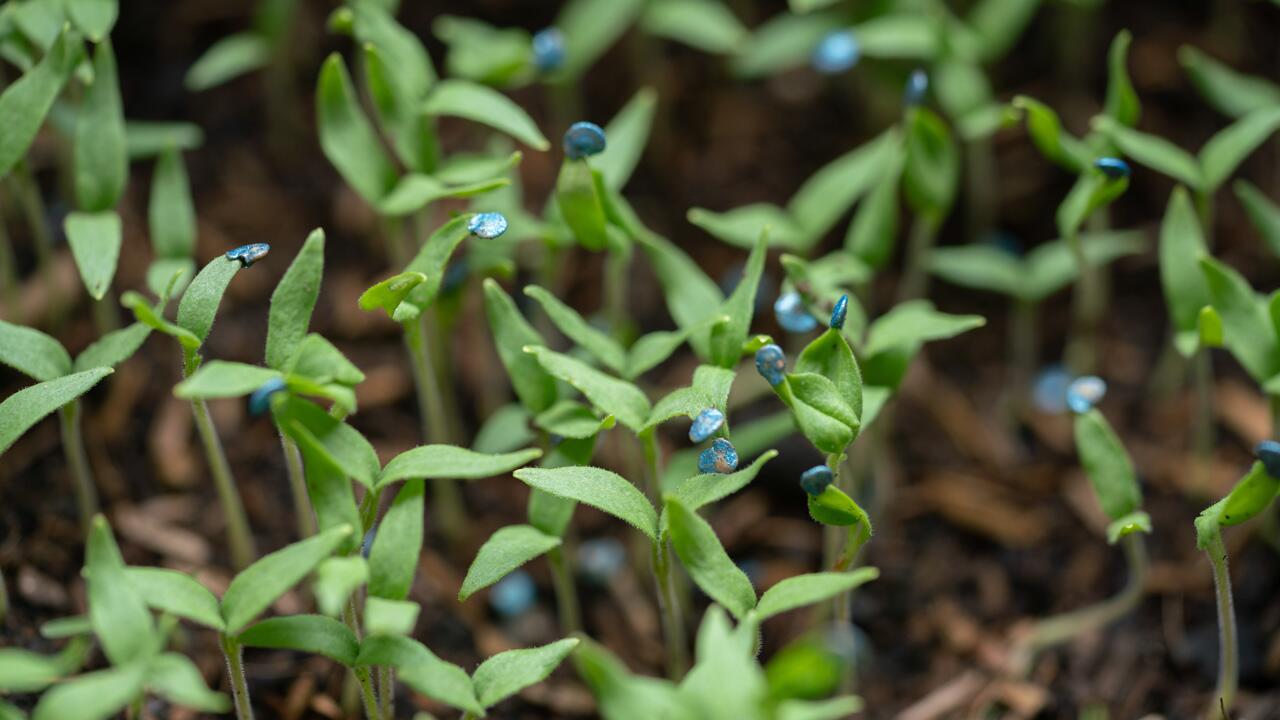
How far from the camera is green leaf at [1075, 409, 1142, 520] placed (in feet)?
5.74

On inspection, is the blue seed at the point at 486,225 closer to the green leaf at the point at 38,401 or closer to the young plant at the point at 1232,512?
the green leaf at the point at 38,401

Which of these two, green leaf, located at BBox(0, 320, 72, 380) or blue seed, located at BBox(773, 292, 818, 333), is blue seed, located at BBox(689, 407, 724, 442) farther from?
green leaf, located at BBox(0, 320, 72, 380)

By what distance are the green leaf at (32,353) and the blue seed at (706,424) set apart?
0.85m

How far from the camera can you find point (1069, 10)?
9.13 feet

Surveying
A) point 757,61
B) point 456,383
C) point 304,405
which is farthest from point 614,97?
point 304,405

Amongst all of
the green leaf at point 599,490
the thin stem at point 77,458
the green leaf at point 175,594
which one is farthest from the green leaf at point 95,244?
the green leaf at point 599,490

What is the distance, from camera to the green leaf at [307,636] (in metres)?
1.49

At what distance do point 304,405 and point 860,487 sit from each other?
113 centimetres

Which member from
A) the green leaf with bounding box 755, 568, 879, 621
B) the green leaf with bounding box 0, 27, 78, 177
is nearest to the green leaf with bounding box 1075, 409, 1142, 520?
the green leaf with bounding box 755, 568, 879, 621

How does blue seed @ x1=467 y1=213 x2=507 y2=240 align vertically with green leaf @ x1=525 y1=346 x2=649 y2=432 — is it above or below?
above

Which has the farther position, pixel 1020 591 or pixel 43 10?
pixel 1020 591

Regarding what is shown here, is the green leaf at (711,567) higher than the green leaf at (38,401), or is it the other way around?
the green leaf at (38,401)

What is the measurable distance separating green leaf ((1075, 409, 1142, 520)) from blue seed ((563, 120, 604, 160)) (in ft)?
2.56

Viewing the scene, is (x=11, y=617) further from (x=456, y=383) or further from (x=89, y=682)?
(x=456, y=383)
